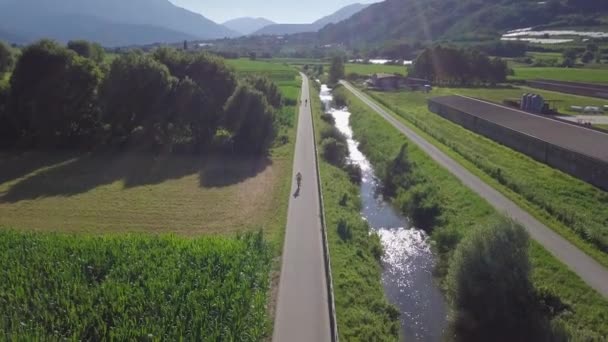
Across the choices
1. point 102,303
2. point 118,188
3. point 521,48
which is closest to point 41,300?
point 102,303

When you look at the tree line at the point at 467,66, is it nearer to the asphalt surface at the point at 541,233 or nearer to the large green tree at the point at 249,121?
the asphalt surface at the point at 541,233

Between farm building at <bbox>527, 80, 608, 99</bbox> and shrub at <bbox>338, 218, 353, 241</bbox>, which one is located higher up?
farm building at <bbox>527, 80, 608, 99</bbox>

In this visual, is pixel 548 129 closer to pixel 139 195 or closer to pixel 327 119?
pixel 327 119

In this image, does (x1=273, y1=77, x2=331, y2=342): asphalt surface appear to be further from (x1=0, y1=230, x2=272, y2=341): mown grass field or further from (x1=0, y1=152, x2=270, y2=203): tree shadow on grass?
(x1=0, y1=152, x2=270, y2=203): tree shadow on grass

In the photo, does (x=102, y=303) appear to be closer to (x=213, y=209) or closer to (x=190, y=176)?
(x=213, y=209)

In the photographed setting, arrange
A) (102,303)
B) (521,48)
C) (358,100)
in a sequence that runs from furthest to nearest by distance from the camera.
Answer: (521,48)
(358,100)
(102,303)

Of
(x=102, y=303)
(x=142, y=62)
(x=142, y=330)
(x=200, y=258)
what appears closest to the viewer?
(x=142, y=330)

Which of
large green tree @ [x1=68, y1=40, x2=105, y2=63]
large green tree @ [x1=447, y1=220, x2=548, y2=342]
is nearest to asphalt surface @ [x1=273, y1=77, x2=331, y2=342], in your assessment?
large green tree @ [x1=447, y1=220, x2=548, y2=342]
